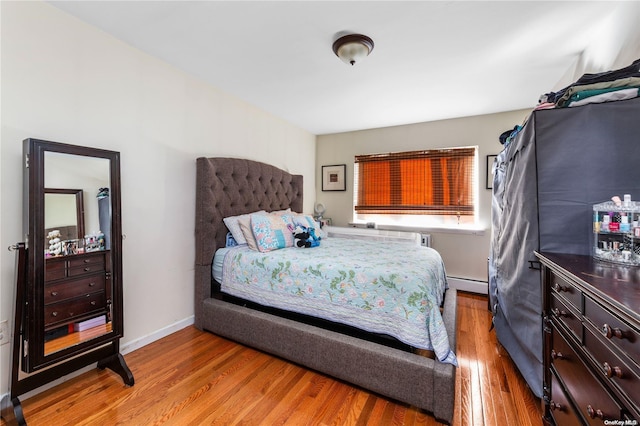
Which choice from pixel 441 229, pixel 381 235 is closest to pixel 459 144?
pixel 441 229

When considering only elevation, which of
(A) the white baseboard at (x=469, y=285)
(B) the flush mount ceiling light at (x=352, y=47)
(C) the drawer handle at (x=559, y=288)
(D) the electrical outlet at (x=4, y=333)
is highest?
(B) the flush mount ceiling light at (x=352, y=47)

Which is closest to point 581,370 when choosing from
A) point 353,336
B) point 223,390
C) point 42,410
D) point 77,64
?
point 353,336

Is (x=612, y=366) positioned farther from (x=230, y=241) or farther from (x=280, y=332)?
(x=230, y=241)

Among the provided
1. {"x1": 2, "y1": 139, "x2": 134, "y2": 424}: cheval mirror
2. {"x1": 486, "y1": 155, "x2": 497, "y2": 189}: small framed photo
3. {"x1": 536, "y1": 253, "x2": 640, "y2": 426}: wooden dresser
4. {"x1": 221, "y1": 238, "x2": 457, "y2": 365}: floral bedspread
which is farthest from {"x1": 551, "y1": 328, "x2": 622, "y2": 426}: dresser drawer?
{"x1": 486, "y1": 155, "x2": 497, "y2": 189}: small framed photo

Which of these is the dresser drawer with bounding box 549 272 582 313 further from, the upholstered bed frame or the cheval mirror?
the cheval mirror

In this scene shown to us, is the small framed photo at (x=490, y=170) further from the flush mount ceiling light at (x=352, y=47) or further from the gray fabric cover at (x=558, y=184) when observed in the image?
the flush mount ceiling light at (x=352, y=47)

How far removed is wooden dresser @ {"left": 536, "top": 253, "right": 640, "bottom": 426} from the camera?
708 millimetres

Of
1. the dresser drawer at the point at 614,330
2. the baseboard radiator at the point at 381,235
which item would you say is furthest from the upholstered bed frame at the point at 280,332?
the baseboard radiator at the point at 381,235

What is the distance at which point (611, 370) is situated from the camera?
770 millimetres

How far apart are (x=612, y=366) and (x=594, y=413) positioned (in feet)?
0.72

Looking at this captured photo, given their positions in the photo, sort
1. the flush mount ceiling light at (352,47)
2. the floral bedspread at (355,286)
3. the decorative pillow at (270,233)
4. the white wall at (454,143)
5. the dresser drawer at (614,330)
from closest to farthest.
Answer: the dresser drawer at (614,330)
the floral bedspread at (355,286)
the flush mount ceiling light at (352,47)
the white wall at (454,143)
the decorative pillow at (270,233)

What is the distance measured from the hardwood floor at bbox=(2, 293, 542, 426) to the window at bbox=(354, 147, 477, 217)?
2.07m

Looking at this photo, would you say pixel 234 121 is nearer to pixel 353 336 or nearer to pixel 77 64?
pixel 77 64

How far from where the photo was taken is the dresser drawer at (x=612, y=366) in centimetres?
69
